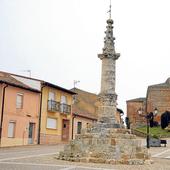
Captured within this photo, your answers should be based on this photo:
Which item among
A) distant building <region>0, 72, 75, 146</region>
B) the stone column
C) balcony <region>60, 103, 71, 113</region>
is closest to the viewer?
the stone column

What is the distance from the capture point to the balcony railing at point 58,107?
35425 millimetres

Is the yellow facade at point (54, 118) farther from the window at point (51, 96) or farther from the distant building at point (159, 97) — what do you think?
the distant building at point (159, 97)

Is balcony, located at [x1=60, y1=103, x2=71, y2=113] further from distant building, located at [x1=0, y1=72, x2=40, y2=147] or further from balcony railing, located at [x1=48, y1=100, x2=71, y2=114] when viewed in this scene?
distant building, located at [x1=0, y1=72, x2=40, y2=147]

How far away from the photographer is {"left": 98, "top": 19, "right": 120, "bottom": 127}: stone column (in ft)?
59.7

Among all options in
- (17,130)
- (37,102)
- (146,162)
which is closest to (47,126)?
(37,102)

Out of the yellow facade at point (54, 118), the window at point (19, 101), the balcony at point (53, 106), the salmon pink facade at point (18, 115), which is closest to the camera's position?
the salmon pink facade at point (18, 115)

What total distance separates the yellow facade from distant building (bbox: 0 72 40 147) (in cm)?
109

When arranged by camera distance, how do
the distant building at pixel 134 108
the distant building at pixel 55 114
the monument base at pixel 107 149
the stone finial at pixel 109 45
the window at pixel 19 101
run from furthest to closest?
the distant building at pixel 134 108 < the distant building at pixel 55 114 < the window at pixel 19 101 < the stone finial at pixel 109 45 < the monument base at pixel 107 149

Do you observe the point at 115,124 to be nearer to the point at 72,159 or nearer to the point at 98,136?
the point at 98,136

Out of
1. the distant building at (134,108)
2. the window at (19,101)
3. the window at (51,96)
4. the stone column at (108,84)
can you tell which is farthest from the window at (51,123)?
the distant building at (134,108)

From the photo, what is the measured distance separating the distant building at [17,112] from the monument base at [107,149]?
12.7 meters

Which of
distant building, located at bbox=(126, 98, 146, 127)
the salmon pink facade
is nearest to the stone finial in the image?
the salmon pink facade

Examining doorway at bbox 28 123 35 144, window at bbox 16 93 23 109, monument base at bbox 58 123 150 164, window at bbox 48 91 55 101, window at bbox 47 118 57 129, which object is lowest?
monument base at bbox 58 123 150 164

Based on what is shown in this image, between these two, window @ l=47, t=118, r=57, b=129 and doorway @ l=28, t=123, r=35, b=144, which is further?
window @ l=47, t=118, r=57, b=129
